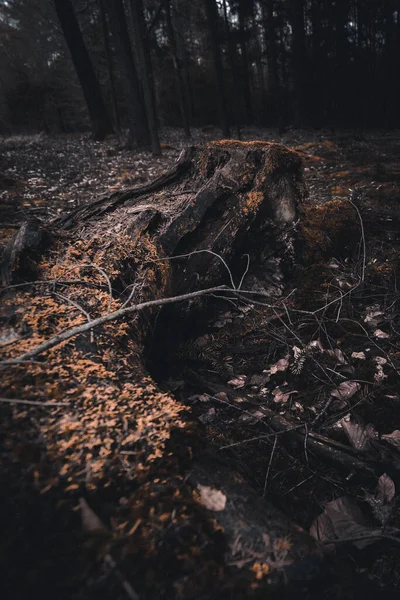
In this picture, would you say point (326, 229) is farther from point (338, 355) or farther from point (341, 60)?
point (341, 60)

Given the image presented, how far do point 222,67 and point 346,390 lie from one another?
16.2 metres

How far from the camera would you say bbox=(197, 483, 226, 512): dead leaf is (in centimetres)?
96

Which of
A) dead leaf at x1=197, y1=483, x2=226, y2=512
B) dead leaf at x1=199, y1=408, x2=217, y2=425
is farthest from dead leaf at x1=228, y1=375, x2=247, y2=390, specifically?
dead leaf at x1=197, y1=483, x2=226, y2=512

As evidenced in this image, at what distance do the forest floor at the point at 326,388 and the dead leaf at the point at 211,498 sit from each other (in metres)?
0.31

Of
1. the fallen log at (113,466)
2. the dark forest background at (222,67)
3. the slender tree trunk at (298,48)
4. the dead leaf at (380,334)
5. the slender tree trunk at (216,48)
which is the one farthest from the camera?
the dark forest background at (222,67)

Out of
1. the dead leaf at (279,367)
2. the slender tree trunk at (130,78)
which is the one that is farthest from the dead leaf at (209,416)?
the slender tree trunk at (130,78)

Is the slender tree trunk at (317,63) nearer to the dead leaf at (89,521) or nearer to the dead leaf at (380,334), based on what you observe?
the dead leaf at (380,334)

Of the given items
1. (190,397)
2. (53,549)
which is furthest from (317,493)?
(53,549)

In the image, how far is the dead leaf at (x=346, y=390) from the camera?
192cm

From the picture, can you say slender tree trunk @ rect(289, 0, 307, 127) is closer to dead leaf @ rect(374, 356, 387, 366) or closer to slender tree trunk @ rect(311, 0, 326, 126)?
slender tree trunk @ rect(311, 0, 326, 126)

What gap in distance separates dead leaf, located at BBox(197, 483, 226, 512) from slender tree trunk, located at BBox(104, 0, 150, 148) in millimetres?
12306

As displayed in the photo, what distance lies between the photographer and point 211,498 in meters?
0.98

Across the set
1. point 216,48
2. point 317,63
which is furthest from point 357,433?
point 317,63

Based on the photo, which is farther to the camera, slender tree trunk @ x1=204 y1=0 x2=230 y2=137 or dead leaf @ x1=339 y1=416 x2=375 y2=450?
slender tree trunk @ x1=204 y1=0 x2=230 y2=137
